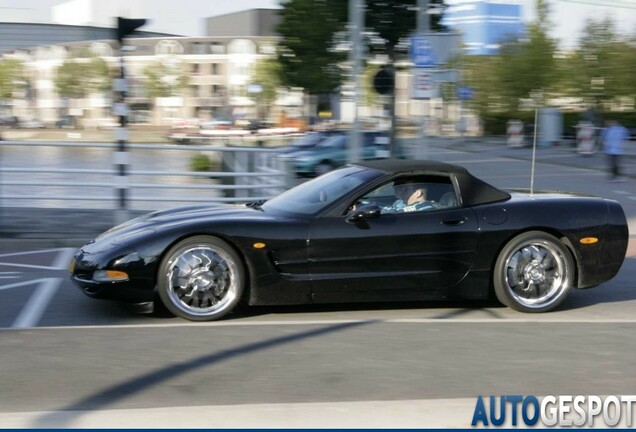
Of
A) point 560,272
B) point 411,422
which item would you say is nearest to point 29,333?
Result: point 411,422

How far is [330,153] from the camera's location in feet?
85.6

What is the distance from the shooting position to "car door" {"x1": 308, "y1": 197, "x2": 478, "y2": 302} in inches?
278

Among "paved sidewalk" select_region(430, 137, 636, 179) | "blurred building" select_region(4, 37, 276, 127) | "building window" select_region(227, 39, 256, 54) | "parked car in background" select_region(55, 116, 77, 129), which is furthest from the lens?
"building window" select_region(227, 39, 256, 54)

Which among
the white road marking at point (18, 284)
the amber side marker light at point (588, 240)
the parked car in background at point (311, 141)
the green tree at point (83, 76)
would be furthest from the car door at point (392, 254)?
the green tree at point (83, 76)

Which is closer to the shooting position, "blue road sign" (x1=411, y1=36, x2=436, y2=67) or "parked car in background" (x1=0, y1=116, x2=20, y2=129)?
"blue road sign" (x1=411, y1=36, x2=436, y2=67)

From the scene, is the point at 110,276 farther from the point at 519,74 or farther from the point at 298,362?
the point at 519,74

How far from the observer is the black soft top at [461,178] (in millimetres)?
7453

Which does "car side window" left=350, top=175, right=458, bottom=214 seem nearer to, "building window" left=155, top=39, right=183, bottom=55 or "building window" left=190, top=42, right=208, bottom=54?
"building window" left=155, top=39, right=183, bottom=55

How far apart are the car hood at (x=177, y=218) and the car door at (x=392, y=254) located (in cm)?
60

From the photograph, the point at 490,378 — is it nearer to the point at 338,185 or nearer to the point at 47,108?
the point at 338,185

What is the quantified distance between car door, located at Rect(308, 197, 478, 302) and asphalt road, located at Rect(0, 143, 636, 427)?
0.26 m

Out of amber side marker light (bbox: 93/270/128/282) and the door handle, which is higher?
the door handle

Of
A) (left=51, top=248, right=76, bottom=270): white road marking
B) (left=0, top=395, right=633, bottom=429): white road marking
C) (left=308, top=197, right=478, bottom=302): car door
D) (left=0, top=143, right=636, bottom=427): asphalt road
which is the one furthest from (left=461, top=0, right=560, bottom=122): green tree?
(left=0, top=395, right=633, bottom=429): white road marking

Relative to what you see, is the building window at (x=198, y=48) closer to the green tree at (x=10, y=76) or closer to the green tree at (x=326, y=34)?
the green tree at (x=10, y=76)
